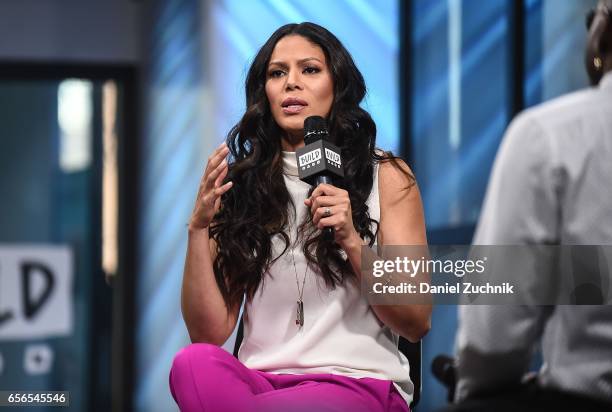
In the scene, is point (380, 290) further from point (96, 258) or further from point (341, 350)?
point (96, 258)

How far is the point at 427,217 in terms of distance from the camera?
3.62 m

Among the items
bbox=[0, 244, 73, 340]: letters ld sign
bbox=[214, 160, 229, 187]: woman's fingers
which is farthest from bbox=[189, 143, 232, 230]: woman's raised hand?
bbox=[0, 244, 73, 340]: letters ld sign

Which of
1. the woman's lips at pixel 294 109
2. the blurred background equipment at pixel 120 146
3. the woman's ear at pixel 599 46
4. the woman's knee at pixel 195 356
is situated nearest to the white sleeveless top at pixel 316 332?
the woman's knee at pixel 195 356

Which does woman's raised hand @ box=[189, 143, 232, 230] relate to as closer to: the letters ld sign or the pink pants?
the pink pants

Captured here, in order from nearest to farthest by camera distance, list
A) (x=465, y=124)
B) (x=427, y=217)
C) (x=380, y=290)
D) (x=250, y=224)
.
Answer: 1. (x=380, y=290)
2. (x=250, y=224)
3. (x=465, y=124)
4. (x=427, y=217)

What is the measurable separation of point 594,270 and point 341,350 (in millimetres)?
617

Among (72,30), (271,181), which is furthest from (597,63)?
(72,30)

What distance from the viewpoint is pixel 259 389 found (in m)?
1.60

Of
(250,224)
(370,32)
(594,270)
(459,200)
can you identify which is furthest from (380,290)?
(370,32)

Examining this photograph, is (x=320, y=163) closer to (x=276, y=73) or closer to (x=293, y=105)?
(x=293, y=105)

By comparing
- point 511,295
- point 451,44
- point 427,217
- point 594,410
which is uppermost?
point 451,44

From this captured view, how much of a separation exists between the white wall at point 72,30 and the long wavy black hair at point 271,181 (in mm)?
3608

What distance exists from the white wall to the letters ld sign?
3.56ft

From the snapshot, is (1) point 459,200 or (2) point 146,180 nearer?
(1) point 459,200
